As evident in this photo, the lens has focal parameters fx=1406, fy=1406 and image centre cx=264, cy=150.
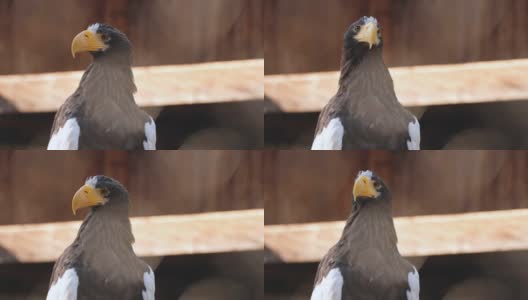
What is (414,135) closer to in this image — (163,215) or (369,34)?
(369,34)

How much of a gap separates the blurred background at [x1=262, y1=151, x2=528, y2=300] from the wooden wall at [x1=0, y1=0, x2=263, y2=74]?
0.76 feet

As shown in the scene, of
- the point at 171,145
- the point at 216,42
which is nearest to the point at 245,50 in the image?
the point at 216,42

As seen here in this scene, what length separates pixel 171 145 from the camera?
2.64m

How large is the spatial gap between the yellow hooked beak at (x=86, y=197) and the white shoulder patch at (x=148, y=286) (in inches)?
6.3

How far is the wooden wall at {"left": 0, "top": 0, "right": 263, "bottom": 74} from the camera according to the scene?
265 cm

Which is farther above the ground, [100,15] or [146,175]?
[100,15]

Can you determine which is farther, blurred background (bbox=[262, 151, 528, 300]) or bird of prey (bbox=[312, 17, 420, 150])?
blurred background (bbox=[262, 151, 528, 300])

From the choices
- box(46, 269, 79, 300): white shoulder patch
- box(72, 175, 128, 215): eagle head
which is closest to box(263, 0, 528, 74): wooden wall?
box(72, 175, 128, 215): eagle head

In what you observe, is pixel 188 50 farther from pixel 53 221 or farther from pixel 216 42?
pixel 53 221

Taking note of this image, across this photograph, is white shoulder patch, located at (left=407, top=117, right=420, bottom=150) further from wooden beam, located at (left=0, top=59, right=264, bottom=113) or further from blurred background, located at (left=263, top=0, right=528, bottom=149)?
wooden beam, located at (left=0, top=59, right=264, bottom=113)

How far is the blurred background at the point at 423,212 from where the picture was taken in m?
2.62

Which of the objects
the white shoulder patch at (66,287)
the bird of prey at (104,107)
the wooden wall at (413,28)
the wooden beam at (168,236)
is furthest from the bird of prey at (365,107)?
the white shoulder patch at (66,287)

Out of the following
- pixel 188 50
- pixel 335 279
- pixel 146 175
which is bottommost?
pixel 335 279

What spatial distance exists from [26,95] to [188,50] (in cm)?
32
